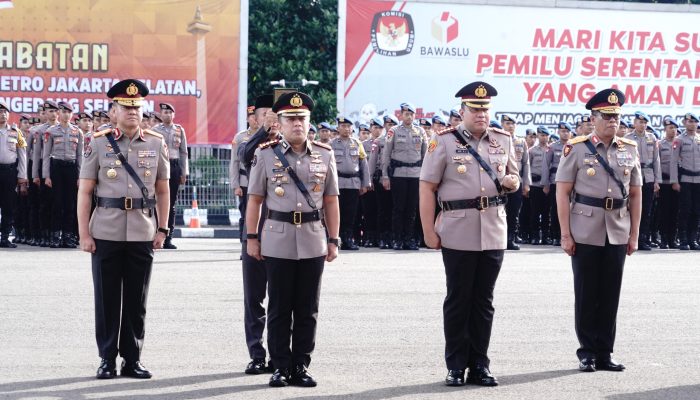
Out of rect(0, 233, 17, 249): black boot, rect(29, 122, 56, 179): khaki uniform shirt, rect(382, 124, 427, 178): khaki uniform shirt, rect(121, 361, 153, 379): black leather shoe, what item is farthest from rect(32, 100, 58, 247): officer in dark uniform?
rect(121, 361, 153, 379): black leather shoe

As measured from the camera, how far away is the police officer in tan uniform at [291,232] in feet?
26.9

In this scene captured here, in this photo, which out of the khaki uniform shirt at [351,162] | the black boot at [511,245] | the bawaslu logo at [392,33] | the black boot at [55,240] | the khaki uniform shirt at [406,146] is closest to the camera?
the black boot at [55,240]

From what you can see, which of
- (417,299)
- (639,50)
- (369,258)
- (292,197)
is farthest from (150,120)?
(639,50)

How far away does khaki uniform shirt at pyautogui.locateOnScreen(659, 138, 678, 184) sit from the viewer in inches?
808

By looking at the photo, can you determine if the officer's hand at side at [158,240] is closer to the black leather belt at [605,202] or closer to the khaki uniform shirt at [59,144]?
the black leather belt at [605,202]

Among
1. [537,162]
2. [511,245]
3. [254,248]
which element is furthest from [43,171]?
[254,248]

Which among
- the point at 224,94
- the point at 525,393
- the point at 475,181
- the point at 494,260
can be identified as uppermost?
the point at 224,94

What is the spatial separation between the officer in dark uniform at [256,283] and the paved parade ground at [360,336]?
0.18 meters

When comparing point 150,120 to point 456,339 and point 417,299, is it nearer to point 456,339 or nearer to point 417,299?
point 417,299

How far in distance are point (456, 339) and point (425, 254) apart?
9798mm

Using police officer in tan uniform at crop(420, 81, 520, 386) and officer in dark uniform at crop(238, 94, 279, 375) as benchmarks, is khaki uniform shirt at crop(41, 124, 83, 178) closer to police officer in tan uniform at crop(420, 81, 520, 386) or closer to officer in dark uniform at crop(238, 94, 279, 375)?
officer in dark uniform at crop(238, 94, 279, 375)

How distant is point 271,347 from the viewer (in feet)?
27.2

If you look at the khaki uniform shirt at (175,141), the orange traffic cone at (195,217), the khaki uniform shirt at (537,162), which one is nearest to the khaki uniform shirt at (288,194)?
the khaki uniform shirt at (175,141)

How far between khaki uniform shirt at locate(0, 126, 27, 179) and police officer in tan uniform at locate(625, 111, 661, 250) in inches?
367
